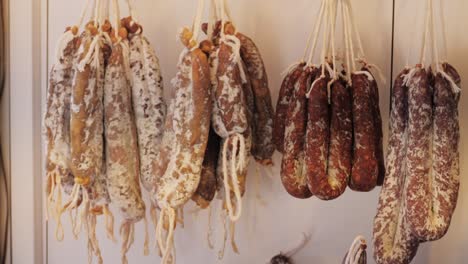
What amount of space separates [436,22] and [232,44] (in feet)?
1.41

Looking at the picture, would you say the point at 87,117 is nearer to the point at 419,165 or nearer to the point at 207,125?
the point at 207,125

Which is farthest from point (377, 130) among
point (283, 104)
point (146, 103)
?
point (146, 103)

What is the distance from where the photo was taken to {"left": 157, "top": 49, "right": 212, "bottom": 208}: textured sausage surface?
0.80 metres

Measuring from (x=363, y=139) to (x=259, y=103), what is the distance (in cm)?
20

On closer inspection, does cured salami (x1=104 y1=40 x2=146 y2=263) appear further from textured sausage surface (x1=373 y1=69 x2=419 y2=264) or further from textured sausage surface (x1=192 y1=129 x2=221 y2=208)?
textured sausage surface (x1=373 y1=69 x2=419 y2=264)

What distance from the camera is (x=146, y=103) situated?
868mm

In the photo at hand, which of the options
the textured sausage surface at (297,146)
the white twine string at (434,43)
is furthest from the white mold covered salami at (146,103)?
the white twine string at (434,43)

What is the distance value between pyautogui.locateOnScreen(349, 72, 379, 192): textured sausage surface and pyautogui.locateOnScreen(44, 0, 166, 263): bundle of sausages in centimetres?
35

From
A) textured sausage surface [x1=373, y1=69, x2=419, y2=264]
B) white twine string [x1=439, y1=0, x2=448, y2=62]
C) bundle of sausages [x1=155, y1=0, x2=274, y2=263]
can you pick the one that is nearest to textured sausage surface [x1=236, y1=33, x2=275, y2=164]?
bundle of sausages [x1=155, y1=0, x2=274, y2=263]

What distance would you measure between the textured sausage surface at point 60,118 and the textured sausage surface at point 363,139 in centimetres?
51

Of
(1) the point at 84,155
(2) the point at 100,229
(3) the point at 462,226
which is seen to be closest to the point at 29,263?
(2) the point at 100,229

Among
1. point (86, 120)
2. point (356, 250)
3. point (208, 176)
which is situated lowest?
point (356, 250)

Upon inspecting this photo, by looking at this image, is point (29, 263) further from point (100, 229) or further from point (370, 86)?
point (370, 86)

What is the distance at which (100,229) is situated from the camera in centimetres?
111
